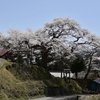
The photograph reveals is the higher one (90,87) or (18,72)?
(18,72)

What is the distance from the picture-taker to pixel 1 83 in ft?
70.2

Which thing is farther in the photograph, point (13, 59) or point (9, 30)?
point (13, 59)

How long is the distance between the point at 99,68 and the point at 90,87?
19.9 feet

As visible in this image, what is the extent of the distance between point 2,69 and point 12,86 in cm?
332

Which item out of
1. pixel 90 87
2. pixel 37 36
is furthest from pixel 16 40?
pixel 90 87

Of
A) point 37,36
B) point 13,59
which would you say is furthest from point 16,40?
point 13,59

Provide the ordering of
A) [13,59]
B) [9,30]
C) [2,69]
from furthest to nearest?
[13,59], [9,30], [2,69]

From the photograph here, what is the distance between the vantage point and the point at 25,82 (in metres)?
24.6

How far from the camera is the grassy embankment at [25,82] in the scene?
2131cm

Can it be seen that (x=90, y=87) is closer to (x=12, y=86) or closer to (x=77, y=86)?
(x=77, y=86)

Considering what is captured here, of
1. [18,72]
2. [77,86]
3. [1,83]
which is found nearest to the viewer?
[1,83]

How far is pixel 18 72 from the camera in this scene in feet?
87.1

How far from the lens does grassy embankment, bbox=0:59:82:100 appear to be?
2131cm


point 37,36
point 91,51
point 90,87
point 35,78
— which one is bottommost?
point 90,87
